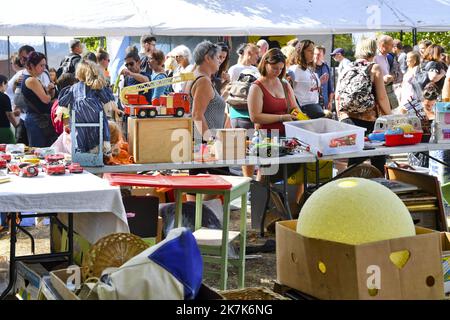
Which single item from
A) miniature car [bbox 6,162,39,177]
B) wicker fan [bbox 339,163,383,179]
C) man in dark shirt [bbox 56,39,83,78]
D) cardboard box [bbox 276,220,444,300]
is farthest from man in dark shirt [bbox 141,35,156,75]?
cardboard box [bbox 276,220,444,300]

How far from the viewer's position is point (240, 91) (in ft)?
27.6

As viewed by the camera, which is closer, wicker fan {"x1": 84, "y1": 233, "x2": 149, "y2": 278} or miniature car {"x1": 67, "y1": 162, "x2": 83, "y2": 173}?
wicker fan {"x1": 84, "y1": 233, "x2": 149, "y2": 278}

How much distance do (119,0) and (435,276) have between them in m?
7.30

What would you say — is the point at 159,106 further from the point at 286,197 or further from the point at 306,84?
the point at 306,84

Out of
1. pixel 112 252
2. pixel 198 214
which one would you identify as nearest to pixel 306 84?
pixel 198 214

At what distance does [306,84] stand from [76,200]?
16.7 feet

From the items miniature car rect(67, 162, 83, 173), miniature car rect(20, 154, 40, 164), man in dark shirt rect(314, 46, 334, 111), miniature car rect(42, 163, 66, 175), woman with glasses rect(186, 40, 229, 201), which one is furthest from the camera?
man in dark shirt rect(314, 46, 334, 111)

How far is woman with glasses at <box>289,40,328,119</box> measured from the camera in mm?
8648

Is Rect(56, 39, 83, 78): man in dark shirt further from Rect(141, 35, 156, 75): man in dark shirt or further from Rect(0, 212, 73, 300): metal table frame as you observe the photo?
Rect(0, 212, 73, 300): metal table frame

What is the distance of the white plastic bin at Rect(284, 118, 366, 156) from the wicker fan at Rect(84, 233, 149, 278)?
2.60 m

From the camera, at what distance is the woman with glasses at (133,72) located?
32.1 ft

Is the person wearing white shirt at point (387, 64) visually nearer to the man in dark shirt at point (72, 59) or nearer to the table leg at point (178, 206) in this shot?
the man in dark shirt at point (72, 59)

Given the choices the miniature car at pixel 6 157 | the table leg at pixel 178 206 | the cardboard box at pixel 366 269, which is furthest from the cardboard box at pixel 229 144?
the cardboard box at pixel 366 269
